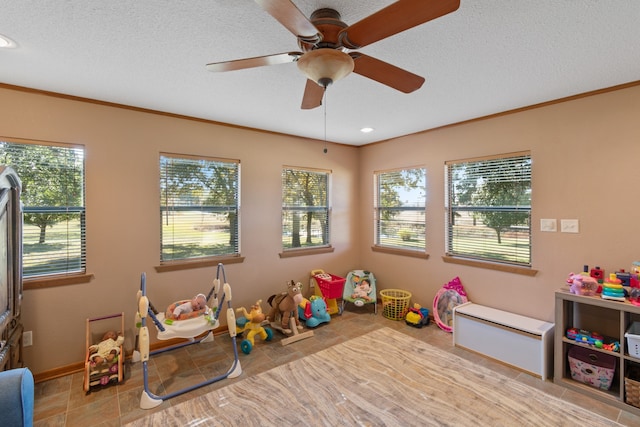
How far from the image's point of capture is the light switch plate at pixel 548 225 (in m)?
2.81

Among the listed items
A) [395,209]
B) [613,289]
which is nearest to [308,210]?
[395,209]

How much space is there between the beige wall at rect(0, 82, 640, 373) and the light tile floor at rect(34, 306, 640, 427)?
403 millimetres

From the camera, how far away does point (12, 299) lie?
81.8 inches

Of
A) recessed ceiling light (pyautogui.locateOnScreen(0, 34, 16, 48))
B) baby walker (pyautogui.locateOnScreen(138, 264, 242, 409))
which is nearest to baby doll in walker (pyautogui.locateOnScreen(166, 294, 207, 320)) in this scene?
baby walker (pyautogui.locateOnScreen(138, 264, 242, 409))

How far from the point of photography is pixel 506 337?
108 inches

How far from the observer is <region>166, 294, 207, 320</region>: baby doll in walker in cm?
264

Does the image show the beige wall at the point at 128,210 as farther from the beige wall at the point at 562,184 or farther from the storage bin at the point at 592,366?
the storage bin at the point at 592,366

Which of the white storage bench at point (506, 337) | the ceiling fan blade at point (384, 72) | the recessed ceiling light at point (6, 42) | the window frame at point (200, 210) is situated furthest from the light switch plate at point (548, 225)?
the recessed ceiling light at point (6, 42)

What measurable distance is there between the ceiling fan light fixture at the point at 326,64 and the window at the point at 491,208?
2.53 meters

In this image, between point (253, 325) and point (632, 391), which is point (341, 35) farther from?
point (632, 391)

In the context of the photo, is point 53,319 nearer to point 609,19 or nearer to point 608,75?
point 609,19

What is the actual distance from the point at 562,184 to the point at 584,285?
0.94 metres

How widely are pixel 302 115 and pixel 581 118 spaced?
256cm

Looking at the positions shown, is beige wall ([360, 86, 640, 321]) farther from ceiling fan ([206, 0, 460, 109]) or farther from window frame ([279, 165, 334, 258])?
ceiling fan ([206, 0, 460, 109])
